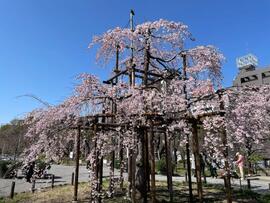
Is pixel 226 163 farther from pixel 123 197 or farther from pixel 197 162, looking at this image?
pixel 123 197

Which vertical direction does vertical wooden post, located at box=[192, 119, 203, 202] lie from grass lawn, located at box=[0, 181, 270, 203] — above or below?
above

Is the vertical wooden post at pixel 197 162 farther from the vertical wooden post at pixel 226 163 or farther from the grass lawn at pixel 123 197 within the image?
the grass lawn at pixel 123 197

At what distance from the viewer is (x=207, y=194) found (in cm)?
1476

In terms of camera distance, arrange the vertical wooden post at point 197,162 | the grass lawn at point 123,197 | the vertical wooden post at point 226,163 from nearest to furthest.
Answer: the vertical wooden post at point 226,163
the vertical wooden post at point 197,162
the grass lawn at point 123,197

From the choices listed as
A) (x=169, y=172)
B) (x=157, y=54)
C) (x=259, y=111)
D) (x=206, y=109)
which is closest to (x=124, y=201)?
(x=169, y=172)

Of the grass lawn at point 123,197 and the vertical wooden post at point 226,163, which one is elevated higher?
the vertical wooden post at point 226,163

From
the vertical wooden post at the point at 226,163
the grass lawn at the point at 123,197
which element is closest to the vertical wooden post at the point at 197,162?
the vertical wooden post at the point at 226,163

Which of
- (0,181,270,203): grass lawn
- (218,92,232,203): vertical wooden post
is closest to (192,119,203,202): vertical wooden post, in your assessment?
(218,92,232,203): vertical wooden post

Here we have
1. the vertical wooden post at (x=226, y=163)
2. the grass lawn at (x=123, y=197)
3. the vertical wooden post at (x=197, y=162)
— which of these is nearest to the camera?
the vertical wooden post at (x=226, y=163)

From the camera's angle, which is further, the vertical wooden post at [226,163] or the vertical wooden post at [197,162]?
the vertical wooden post at [197,162]

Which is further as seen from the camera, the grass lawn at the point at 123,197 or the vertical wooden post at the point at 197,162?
the grass lawn at the point at 123,197

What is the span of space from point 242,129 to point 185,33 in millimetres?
6115

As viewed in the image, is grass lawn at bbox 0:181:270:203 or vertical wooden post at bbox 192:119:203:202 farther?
grass lawn at bbox 0:181:270:203

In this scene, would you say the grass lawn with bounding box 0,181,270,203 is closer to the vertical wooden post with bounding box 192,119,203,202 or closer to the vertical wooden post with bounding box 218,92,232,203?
the vertical wooden post with bounding box 192,119,203,202
